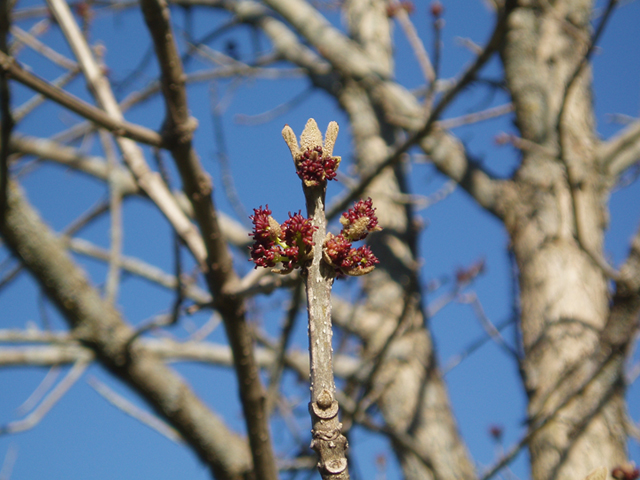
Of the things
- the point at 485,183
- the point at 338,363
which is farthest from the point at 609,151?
the point at 338,363

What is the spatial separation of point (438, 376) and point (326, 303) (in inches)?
156

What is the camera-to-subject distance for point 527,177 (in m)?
4.61

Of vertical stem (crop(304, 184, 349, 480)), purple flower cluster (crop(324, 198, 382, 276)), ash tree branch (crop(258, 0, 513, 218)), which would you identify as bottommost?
vertical stem (crop(304, 184, 349, 480))

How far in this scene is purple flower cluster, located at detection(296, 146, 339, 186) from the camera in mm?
1012

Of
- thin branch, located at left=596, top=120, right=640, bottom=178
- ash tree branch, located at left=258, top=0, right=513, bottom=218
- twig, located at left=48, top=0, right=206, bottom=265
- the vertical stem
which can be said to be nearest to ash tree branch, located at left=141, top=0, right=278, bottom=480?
twig, located at left=48, top=0, right=206, bottom=265

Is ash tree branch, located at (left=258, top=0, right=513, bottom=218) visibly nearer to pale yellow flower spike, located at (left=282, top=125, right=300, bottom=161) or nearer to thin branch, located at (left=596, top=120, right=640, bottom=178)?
thin branch, located at (left=596, top=120, right=640, bottom=178)

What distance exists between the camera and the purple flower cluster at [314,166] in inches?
39.8

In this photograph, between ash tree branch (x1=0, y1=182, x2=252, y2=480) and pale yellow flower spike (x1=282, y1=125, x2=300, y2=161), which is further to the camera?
ash tree branch (x1=0, y1=182, x2=252, y2=480)

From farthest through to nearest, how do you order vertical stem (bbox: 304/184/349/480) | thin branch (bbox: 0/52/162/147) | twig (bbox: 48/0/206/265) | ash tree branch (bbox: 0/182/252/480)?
ash tree branch (bbox: 0/182/252/480), twig (bbox: 48/0/206/265), thin branch (bbox: 0/52/162/147), vertical stem (bbox: 304/184/349/480)

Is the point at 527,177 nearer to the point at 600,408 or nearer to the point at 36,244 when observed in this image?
the point at 600,408

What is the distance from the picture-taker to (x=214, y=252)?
7.85 ft

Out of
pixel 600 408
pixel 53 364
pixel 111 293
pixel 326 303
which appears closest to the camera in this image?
pixel 326 303

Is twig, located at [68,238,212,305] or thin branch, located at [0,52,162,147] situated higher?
twig, located at [68,238,212,305]

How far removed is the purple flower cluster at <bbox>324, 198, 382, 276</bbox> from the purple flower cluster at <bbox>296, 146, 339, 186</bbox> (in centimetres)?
10
